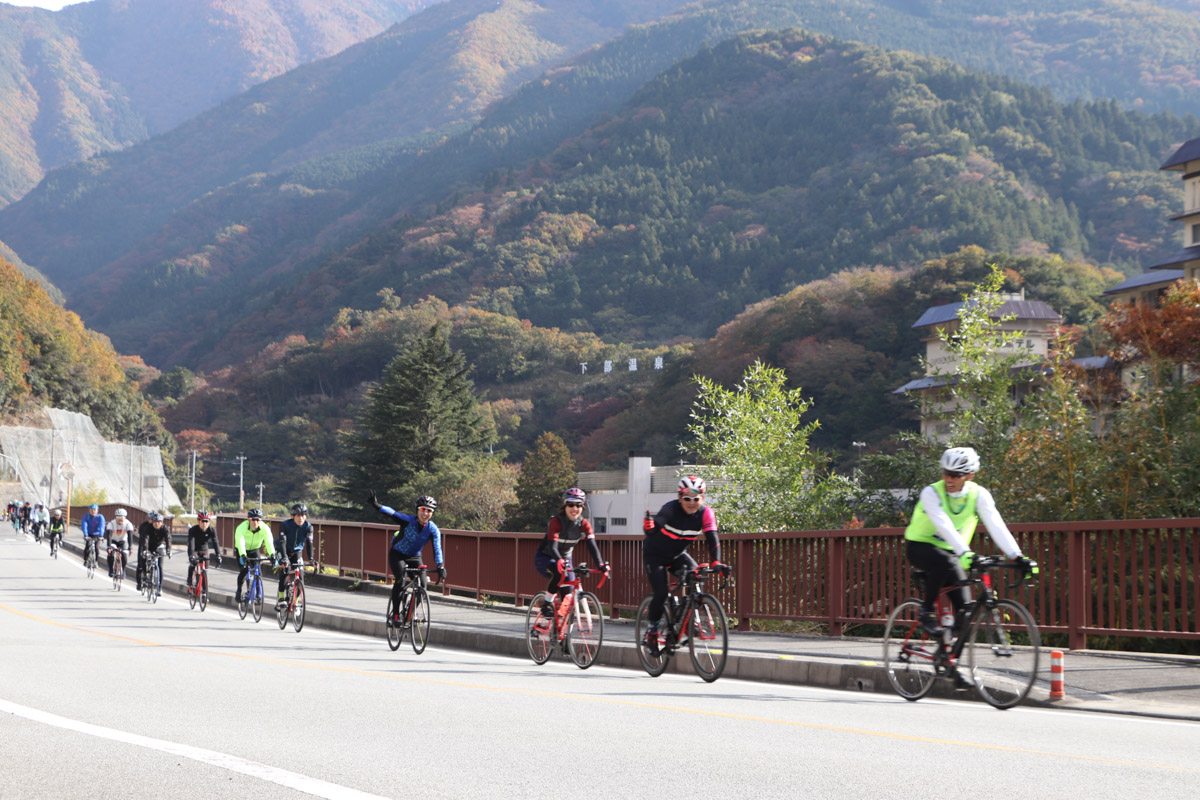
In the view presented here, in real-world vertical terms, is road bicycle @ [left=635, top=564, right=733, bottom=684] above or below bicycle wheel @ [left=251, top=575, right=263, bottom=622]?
above

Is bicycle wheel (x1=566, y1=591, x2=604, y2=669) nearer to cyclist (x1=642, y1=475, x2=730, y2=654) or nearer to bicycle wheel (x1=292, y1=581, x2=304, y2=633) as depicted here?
cyclist (x1=642, y1=475, x2=730, y2=654)

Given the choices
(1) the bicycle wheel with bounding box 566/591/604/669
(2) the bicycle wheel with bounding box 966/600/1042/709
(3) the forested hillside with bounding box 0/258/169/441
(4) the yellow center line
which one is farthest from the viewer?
(3) the forested hillside with bounding box 0/258/169/441

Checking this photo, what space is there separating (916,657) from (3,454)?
98.4m

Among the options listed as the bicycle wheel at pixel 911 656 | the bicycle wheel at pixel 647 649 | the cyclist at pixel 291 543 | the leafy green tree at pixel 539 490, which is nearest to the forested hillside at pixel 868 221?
the leafy green tree at pixel 539 490

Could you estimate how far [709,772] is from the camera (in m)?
6.78

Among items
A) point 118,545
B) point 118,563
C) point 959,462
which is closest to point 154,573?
point 118,545

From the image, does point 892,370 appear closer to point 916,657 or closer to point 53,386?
point 53,386

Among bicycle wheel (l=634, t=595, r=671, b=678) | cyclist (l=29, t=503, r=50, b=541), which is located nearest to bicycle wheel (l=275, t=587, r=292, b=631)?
bicycle wheel (l=634, t=595, r=671, b=678)

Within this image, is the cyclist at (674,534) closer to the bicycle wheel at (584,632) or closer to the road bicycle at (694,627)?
the road bicycle at (694,627)

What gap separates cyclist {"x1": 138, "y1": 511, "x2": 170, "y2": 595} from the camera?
25.8 m

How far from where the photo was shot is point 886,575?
550 inches


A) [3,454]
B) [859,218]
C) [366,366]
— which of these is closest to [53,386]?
[3,454]

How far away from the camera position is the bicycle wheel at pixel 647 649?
11883 millimetres

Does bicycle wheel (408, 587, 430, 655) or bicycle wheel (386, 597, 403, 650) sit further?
bicycle wheel (386, 597, 403, 650)
